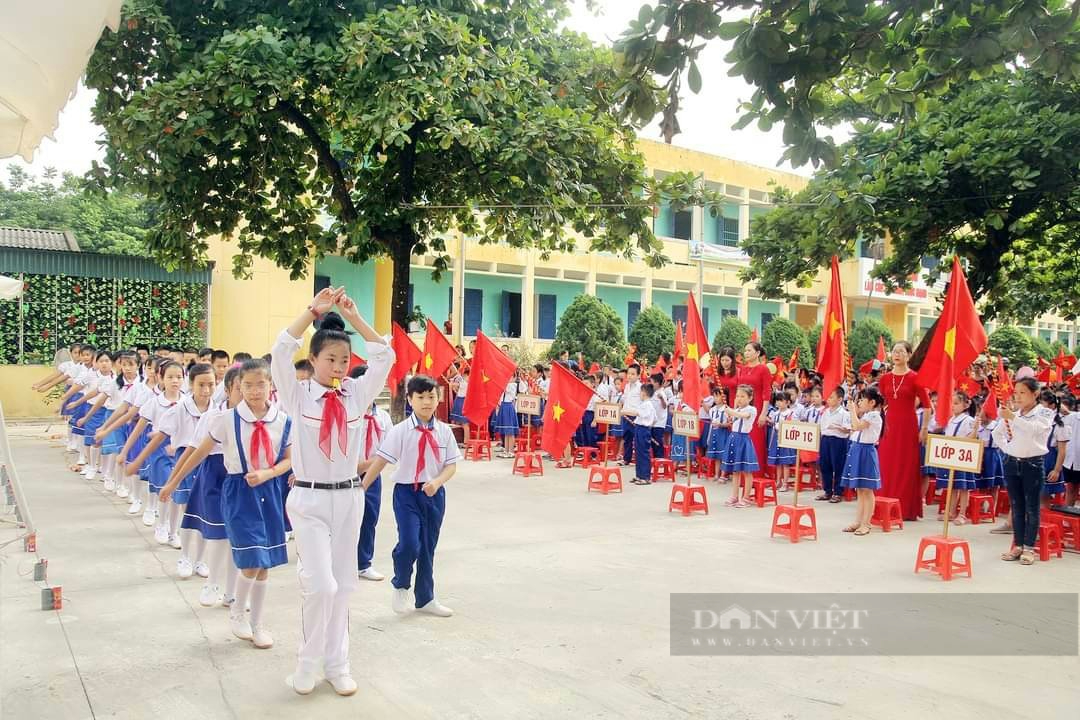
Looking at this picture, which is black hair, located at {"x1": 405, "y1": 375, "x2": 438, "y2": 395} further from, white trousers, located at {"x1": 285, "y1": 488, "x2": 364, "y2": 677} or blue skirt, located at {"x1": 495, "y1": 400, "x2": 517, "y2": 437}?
blue skirt, located at {"x1": 495, "y1": 400, "x2": 517, "y2": 437}

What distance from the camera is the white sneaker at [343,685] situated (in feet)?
14.3

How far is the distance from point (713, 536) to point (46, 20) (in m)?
7.16

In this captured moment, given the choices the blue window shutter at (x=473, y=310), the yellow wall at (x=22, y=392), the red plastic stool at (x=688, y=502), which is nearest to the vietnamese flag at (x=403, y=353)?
the red plastic stool at (x=688, y=502)

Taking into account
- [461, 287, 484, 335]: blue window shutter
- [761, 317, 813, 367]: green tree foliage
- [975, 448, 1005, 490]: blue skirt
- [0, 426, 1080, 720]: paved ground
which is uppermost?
[461, 287, 484, 335]: blue window shutter

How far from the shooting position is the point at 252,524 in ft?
16.6

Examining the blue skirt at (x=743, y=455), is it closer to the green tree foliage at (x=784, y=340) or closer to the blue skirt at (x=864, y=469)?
the blue skirt at (x=864, y=469)

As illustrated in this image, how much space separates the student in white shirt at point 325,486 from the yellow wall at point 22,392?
16.8 metres

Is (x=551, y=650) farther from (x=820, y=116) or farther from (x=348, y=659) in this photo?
(x=820, y=116)

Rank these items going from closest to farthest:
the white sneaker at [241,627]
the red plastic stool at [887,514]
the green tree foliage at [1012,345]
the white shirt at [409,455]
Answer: the white sneaker at [241,627] → the white shirt at [409,455] → the red plastic stool at [887,514] → the green tree foliage at [1012,345]

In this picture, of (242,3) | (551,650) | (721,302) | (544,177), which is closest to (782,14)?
(551,650)

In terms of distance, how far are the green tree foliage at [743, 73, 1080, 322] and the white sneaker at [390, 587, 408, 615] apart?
6.40 m

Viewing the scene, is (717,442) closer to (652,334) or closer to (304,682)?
(304,682)

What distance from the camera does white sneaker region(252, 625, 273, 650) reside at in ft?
16.5

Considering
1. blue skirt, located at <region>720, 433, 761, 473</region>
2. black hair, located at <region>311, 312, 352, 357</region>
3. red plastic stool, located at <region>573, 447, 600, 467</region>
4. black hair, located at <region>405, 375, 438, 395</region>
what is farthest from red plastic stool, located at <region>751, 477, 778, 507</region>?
black hair, located at <region>311, 312, 352, 357</region>
